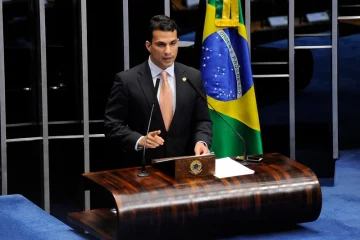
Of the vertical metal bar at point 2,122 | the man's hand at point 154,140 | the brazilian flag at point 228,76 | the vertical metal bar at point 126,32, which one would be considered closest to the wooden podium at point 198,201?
the man's hand at point 154,140

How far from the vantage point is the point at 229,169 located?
3637 mm

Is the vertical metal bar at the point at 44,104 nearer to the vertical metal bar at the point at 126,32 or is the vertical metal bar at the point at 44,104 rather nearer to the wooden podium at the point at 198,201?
the vertical metal bar at the point at 126,32

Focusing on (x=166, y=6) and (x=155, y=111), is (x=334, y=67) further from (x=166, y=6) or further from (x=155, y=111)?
(x=155, y=111)

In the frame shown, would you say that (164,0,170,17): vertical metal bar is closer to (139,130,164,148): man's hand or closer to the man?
the man

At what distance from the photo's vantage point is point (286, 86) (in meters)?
6.37

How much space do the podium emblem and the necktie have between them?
0.69 meters

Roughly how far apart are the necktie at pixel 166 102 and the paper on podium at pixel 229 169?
505mm

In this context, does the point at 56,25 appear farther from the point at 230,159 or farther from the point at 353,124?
the point at 353,124

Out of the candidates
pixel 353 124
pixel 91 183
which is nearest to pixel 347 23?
pixel 353 124

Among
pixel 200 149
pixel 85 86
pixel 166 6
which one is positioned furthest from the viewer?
pixel 166 6

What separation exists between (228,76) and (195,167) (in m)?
2.08

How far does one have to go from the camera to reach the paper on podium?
140 inches

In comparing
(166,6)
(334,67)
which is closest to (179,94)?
(166,6)

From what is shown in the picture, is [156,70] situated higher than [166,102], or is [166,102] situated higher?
[156,70]
